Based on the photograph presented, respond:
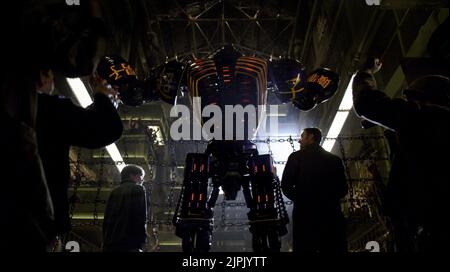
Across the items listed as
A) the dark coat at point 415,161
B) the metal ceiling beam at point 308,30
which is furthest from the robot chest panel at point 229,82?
the metal ceiling beam at point 308,30

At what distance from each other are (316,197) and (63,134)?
91.7 inches

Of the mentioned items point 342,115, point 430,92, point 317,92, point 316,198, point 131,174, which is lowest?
point 316,198

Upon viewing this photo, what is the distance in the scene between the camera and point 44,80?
1633 millimetres

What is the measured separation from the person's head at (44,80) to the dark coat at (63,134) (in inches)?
3.6

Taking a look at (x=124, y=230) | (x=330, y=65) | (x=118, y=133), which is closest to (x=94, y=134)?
(x=118, y=133)

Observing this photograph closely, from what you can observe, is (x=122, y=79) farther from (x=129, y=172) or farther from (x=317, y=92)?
(x=317, y=92)

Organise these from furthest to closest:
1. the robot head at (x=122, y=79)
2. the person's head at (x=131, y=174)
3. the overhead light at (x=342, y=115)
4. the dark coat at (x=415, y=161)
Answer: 1. the overhead light at (x=342, y=115)
2. the robot head at (x=122, y=79)
3. the person's head at (x=131, y=174)
4. the dark coat at (x=415, y=161)

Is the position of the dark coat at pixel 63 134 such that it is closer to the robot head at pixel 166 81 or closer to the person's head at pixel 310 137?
the person's head at pixel 310 137

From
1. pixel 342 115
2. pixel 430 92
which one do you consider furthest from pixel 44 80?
pixel 342 115

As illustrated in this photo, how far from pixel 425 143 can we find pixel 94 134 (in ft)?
6.37

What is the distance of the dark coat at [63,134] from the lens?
1734 mm

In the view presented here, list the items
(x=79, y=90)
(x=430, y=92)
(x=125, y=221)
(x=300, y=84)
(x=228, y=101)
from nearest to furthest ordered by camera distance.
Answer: (x=430, y=92), (x=125, y=221), (x=228, y=101), (x=300, y=84), (x=79, y=90)

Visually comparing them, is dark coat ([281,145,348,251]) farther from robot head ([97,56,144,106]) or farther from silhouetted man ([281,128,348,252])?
robot head ([97,56,144,106])
